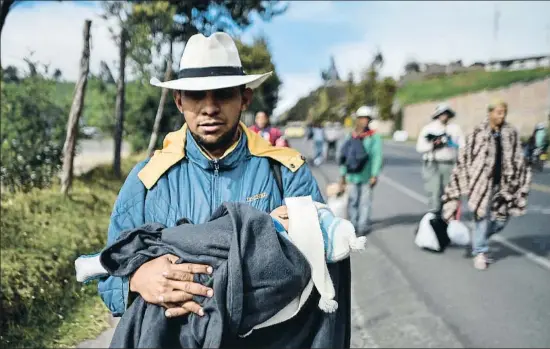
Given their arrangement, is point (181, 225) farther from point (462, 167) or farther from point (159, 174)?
point (462, 167)

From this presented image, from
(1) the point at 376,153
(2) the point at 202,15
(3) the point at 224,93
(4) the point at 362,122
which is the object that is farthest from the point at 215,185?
(1) the point at 376,153

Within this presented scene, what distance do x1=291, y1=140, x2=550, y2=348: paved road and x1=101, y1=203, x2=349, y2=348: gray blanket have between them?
0.86m

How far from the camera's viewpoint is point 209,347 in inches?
49.3

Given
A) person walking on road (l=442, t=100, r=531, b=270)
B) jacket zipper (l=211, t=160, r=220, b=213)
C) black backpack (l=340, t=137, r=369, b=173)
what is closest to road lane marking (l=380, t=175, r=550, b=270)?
person walking on road (l=442, t=100, r=531, b=270)

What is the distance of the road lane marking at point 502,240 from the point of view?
2.11 m

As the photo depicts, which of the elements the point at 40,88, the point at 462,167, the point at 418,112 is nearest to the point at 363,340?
the point at 462,167

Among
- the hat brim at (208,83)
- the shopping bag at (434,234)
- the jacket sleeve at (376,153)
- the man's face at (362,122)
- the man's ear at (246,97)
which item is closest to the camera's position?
the hat brim at (208,83)

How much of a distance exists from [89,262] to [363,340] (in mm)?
2848

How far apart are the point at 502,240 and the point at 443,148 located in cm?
142

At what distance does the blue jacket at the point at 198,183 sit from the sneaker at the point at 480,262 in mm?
4245

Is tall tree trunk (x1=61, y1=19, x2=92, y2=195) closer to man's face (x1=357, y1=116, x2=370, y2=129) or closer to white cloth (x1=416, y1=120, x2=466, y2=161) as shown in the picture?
man's face (x1=357, y1=116, x2=370, y2=129)

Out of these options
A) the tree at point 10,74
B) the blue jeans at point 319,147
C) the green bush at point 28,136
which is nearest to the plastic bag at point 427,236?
the green bush at point 28,136

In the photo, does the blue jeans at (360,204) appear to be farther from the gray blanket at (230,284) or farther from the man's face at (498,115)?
the gray blanket at (230,284)

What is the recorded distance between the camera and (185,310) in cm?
131
